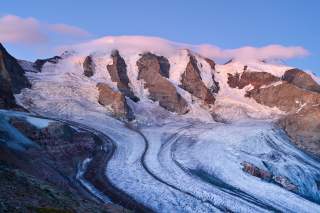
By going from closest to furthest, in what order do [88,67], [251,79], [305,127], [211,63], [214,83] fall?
1. [305,127]
2. [88,67]
3. [251,79]
4. [214,83]
5. [211,63]

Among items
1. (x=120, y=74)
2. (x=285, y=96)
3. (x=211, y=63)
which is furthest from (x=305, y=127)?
(x=120, y=74)

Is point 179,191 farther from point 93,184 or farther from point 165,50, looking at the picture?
point 165,50

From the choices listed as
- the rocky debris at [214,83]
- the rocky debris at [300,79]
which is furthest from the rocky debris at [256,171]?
the rocky debris at [300,79]

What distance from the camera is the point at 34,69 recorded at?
80812mm

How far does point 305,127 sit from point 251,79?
2205 cm

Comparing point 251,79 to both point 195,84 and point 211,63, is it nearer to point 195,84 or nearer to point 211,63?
point 211,63

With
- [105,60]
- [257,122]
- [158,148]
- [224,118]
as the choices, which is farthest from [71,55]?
[158,148]

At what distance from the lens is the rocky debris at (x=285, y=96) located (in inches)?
3226

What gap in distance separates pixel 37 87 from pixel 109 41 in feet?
99.0

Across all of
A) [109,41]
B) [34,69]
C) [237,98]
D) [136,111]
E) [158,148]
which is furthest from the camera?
[109,41]

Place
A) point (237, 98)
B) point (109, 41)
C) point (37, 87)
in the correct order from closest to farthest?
point (37, 87)
point (237, 98)
point (109, 41)

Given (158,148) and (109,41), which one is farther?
(109,41)

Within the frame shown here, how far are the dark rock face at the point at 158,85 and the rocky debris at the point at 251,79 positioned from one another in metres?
13.5

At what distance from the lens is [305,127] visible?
73.6 m
